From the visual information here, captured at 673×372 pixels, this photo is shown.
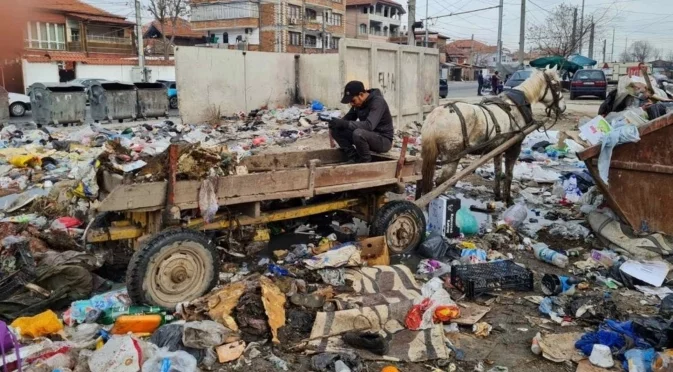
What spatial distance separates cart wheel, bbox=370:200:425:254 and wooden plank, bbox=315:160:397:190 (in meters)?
0.35

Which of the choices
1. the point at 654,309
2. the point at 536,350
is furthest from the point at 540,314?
the point at 654,309

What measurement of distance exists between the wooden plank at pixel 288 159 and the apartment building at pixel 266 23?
142ft

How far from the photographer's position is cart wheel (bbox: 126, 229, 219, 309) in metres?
4.00

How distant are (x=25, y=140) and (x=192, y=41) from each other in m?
44.7

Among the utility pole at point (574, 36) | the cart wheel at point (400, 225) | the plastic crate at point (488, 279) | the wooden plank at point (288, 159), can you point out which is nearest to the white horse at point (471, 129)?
the cart wheel at point (400, 225)

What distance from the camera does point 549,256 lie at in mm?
5777

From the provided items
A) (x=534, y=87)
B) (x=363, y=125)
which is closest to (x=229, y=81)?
(x=534, y=87)

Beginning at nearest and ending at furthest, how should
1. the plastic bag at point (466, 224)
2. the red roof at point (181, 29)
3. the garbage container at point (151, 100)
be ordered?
the plastic bag at point (466, 224) → the garbage container at point (151, 100) → the red roof at point (181, 29)

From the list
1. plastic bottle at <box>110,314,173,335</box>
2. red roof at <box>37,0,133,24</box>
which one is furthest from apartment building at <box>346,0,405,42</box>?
red roof at <box>37,0,133,24</box>

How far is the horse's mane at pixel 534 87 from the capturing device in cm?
807

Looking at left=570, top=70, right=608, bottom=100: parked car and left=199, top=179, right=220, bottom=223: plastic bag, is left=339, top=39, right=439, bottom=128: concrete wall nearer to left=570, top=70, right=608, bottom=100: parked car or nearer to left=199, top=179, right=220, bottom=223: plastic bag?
left=199, top=179, right=220, bottom=223: plastic bag

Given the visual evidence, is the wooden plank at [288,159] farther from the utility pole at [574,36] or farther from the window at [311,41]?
the window at [311,41]

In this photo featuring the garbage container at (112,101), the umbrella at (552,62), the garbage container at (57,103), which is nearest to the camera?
the garbage container at (57,103)

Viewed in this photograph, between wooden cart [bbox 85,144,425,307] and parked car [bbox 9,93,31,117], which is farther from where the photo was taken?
parked car [bbox 9,93,31,117]
